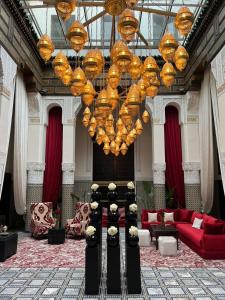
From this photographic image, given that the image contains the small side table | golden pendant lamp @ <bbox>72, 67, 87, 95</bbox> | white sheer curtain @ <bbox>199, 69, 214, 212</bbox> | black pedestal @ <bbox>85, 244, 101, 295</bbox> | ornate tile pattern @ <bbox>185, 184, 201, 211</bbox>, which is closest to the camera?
black pedestal @ <bbox>85, 244, 101, 295</bbox>

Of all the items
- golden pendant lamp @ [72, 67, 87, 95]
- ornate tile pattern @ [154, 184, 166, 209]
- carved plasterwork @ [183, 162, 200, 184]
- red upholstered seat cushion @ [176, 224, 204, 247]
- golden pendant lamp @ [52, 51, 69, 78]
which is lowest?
red upholstered seat cushion @ [176, 224, 204, 247]

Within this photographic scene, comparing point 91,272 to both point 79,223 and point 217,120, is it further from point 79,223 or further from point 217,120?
point 217,120

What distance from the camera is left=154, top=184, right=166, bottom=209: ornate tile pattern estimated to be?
784 centimetres

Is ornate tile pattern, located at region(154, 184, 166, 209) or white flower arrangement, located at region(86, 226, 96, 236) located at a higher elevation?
ornate tile pattern, located at region(154, 184, 166, 209)

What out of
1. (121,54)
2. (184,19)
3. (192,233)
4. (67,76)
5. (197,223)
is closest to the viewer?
(184,19)

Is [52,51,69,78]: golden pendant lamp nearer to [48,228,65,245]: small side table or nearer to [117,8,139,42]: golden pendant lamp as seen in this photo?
[117,8,139,42]: golden pendant lamp

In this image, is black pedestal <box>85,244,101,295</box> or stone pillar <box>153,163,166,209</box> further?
stone pillar <box>153,163,166,209</box>

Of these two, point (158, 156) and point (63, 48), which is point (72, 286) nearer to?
point (158, 156)

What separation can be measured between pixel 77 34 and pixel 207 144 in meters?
4.88

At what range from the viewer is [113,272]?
3174 mm

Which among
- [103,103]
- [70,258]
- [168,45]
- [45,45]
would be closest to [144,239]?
[70,258]

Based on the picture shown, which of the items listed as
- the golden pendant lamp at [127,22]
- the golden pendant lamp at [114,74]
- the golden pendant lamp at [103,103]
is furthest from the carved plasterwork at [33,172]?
the golden pendant lamp at [127,22]

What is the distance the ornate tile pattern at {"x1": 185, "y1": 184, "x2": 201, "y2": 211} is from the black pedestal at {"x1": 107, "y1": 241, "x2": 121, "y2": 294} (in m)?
4.88

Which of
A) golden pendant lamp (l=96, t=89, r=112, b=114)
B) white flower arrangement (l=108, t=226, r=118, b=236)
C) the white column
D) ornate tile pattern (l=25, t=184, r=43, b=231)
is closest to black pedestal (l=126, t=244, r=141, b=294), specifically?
white flower arrangement (l=108, t=226, r=118, b=236)
